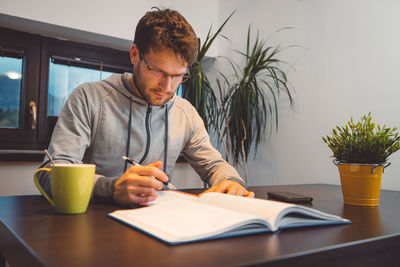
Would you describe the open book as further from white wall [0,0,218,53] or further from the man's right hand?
white wall [0,0,218,53]

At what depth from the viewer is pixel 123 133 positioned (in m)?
1.36

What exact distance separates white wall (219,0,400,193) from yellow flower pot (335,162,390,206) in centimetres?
88

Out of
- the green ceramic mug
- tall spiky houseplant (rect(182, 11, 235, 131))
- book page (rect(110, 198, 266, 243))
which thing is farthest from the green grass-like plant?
tall spiky houseplant (rect(182, 11, 235, 131))

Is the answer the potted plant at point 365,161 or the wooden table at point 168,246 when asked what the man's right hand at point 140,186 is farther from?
the potted plant at point 365,161

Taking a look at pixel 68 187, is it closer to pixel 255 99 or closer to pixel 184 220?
pixel 184 220

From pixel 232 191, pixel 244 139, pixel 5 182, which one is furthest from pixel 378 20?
pixel 5 182

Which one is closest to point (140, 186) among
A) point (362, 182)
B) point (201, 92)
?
point (362, 182)

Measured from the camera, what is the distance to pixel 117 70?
315 centimetres

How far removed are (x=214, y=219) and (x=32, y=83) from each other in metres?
2.50

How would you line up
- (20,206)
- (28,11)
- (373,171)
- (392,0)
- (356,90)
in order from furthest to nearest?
(28,11), (356,90), (392,0), (373,171), (20,206)

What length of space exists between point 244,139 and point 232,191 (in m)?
1.53

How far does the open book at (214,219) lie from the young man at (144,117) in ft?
1.03

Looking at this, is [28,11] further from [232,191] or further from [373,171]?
[373,171]

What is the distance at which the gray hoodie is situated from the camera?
1192 mm
